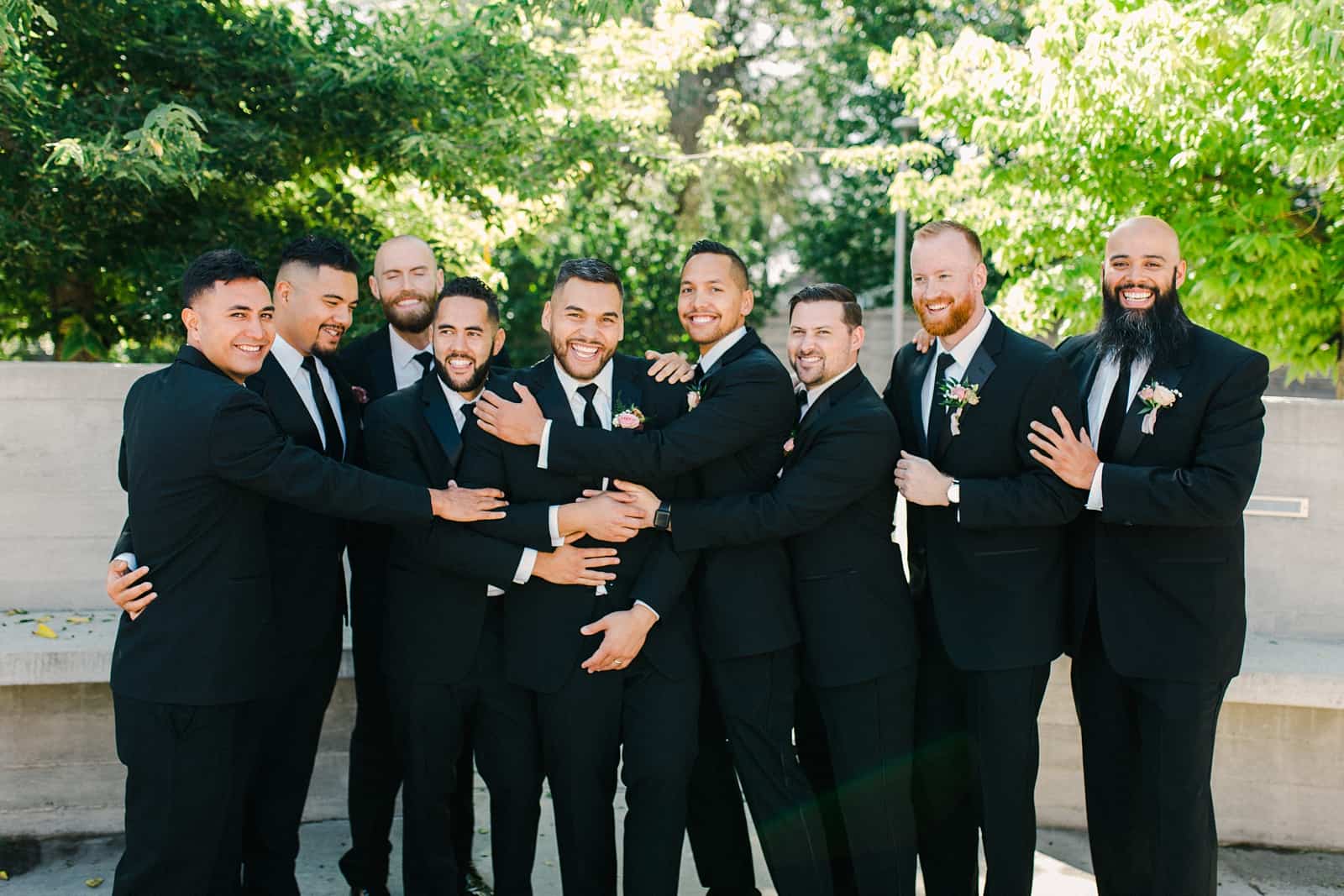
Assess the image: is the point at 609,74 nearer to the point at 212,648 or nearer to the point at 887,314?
the point at 212,648

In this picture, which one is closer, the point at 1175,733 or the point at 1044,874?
the point at 1175,733

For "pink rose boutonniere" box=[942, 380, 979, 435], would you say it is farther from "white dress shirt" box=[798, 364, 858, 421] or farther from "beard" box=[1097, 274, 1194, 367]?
Result: "beard" box=[1097, 274, 1194, 367]

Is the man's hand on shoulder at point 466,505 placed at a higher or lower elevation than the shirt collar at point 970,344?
lower

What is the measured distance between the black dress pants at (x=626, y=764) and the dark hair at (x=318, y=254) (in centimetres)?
181

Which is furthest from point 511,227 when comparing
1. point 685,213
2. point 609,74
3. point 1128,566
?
point 685,213

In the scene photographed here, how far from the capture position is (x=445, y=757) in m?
3.80

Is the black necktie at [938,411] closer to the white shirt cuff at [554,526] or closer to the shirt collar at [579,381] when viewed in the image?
the shirt collar at [579,381]

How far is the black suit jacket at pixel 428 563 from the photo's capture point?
11.9ft

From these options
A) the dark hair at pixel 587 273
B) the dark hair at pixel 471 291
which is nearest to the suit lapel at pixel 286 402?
the dark hair at pixel 471 291

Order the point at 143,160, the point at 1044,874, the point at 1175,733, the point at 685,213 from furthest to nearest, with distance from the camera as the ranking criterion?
the point at 685,213 < the point at 143,160 < the point at 1044,874 < the point at 1175,733

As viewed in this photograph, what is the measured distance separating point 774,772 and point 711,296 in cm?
160

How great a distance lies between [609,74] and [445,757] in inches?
304

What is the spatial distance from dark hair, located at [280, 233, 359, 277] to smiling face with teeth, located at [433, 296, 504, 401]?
587 millimetres

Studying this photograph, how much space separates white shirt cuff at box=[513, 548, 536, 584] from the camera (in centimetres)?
358
